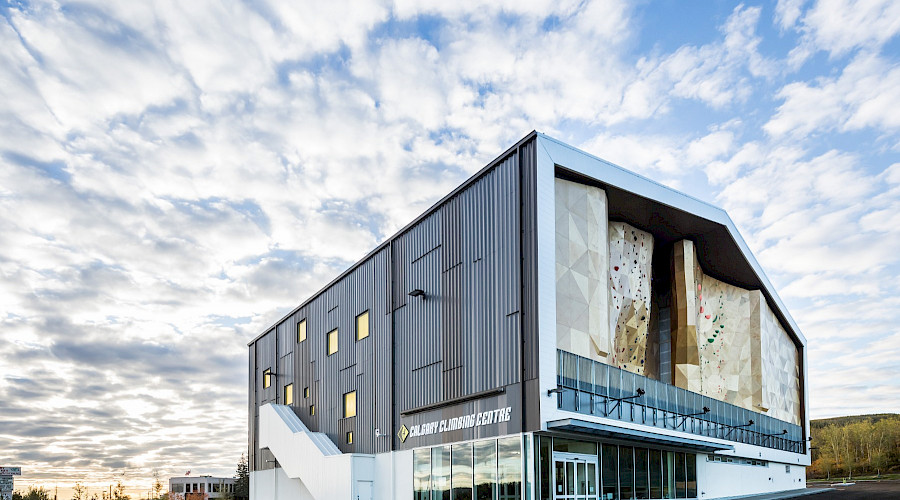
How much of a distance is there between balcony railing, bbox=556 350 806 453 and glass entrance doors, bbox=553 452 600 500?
4.78 ft

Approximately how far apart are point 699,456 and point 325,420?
17667 mm

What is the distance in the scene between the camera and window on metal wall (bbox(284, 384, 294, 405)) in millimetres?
43797

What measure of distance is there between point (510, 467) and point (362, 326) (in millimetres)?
13754

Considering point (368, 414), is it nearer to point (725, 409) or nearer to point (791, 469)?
point (725, 409)

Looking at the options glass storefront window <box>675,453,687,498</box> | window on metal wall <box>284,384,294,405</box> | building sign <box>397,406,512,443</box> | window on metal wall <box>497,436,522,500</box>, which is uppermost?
window on metal wall <box>284,384,294,405</box>

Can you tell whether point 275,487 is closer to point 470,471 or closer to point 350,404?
point 350,404

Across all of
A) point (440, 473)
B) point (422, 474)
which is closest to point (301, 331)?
point (422, 474)

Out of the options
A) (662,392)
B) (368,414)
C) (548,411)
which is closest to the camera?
(548,411)

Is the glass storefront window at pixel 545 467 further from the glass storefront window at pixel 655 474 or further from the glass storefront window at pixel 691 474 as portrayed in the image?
the glass storefront window at pixel 691 474

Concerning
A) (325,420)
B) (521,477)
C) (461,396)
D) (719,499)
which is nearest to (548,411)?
(521,477)

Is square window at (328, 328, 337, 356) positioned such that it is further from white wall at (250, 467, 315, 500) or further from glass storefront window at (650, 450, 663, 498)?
glass storefront window at (650, 450, 663, 498)

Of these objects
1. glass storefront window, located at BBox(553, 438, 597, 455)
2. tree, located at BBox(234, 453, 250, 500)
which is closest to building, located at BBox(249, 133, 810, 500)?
glass storefront window, located at BBox(553, 438, 597, 455)

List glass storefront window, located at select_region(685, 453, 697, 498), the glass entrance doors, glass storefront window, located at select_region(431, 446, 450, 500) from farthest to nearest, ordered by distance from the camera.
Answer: glass storefront window, located at select_region(685, 453, 697, 498) < glass storefront window, located at select_region(431, 446, 450, 500) < the glass entrance doors

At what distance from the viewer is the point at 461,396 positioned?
26250 mm
